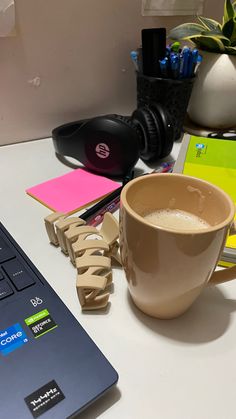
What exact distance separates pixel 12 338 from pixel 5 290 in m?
0.05

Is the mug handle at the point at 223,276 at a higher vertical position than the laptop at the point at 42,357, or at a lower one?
higher

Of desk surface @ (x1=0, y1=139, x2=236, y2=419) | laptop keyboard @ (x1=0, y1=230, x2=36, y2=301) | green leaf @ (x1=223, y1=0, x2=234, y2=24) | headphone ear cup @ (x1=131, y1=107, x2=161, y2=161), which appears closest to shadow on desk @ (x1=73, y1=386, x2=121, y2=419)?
desk surface @ (x1=0, y1=139, x2=236, y2=419)

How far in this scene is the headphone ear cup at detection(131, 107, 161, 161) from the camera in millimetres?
509

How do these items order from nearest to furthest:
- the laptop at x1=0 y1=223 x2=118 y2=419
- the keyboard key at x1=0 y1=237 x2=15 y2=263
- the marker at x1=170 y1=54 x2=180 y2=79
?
the laptop at x1=0 y1=223 x2=118 y2=419 → the keyboard key at x1=0 y1=237 x2=15 y2=263 → the marker at x1=170 y1=54 x2=180 y2=79

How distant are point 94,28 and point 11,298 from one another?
473 mm

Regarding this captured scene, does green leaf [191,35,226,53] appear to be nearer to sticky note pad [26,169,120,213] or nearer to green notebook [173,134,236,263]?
green notebook [173,134,236,263]

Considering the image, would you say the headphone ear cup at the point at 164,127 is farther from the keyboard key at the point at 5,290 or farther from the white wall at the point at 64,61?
the keyboard key at the point at 5,290

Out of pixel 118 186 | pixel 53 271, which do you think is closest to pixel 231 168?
pixel 118 186

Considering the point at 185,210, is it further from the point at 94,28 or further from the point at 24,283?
the point at 94,28

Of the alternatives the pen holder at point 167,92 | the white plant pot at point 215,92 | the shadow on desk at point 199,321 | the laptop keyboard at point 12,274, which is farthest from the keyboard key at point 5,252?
the white plant pot at point 215,92

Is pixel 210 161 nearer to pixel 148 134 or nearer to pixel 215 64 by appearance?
pixel 148 134

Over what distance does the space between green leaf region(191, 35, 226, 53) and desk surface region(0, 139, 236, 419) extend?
0.43 meters

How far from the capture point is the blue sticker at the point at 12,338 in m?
0.26

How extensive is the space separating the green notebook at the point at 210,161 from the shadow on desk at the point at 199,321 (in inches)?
5.5
